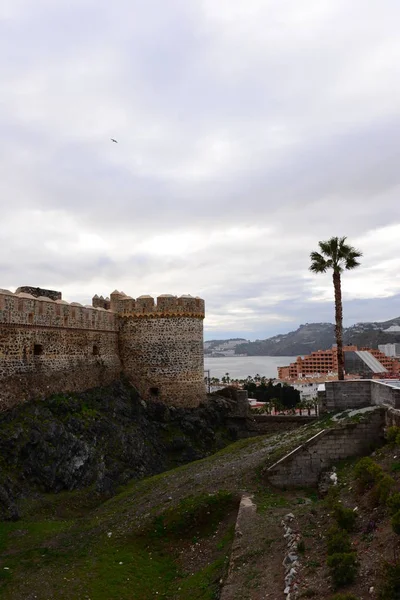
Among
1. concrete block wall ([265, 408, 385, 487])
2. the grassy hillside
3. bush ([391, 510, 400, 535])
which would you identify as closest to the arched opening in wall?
the grassy hillside

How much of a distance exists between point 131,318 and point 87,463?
885cm

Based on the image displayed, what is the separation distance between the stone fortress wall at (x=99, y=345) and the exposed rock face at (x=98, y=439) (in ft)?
2.29

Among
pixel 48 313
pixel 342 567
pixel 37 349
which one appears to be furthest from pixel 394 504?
pixel 48 313

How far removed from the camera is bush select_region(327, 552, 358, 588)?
652 centimetres

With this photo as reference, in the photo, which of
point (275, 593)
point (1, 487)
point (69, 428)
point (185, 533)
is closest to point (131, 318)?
point (69, 428)

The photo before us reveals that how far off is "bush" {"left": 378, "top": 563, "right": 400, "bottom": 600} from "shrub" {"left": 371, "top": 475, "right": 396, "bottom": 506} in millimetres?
2514

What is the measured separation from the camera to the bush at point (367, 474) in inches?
370

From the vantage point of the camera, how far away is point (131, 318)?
23.4m

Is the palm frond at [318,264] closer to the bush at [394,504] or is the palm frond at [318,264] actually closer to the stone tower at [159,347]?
the stone tower at [159,347]

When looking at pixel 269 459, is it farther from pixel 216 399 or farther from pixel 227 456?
pixel 216 399

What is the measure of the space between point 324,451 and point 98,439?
8491mm

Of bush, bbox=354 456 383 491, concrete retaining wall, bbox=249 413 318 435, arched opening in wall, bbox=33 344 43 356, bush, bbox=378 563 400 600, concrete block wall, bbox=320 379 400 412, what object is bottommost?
concrete retaining wall, bbox=249 413 318 435

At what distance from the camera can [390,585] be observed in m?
5.75

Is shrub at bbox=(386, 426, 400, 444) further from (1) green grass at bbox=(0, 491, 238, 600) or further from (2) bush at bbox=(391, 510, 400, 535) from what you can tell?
(2) bush at bbox=(391, 510, 400, 535)
